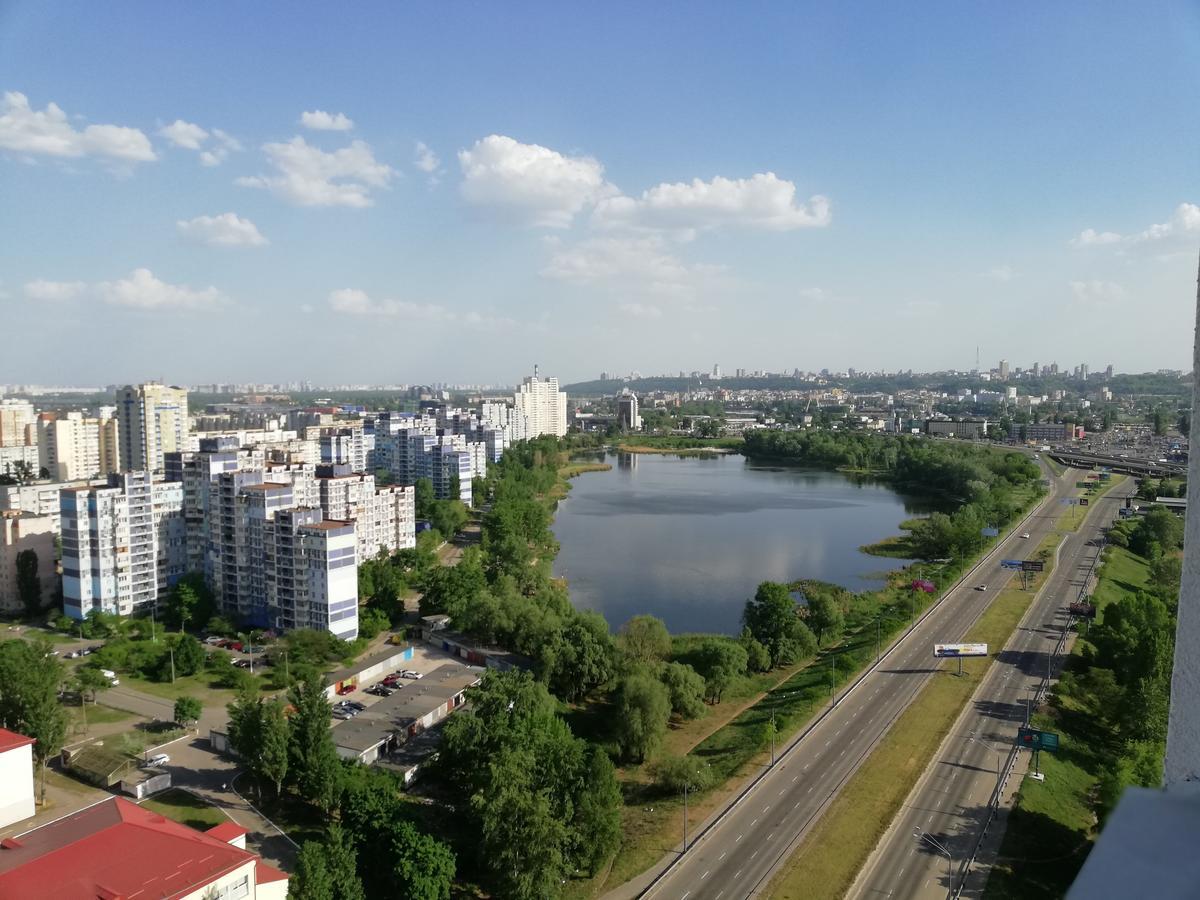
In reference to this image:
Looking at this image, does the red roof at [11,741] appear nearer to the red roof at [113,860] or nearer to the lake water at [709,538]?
the red roof at [113,860]

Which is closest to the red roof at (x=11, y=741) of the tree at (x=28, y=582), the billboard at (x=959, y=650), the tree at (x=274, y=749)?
the tree at (x=274, y=749)

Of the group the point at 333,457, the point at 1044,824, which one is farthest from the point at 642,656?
the point at 333,457

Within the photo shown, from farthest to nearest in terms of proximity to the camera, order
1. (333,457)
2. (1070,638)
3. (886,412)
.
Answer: (886,412) → (333,457) → (1070,638)

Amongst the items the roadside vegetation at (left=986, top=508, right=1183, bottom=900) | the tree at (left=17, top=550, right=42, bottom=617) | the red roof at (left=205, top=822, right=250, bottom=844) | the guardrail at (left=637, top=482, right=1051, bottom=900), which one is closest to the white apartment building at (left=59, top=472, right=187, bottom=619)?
the tree at (left=17, top=550, right=42, bottom=617)

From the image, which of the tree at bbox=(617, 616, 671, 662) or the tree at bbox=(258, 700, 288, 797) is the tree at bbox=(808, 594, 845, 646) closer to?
the tree at bbox=(617, 616, 671, 662)

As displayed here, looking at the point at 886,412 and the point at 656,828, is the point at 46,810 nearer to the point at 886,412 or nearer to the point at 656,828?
the point at 656,828

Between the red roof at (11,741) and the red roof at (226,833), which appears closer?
the red roof at (226,833)
